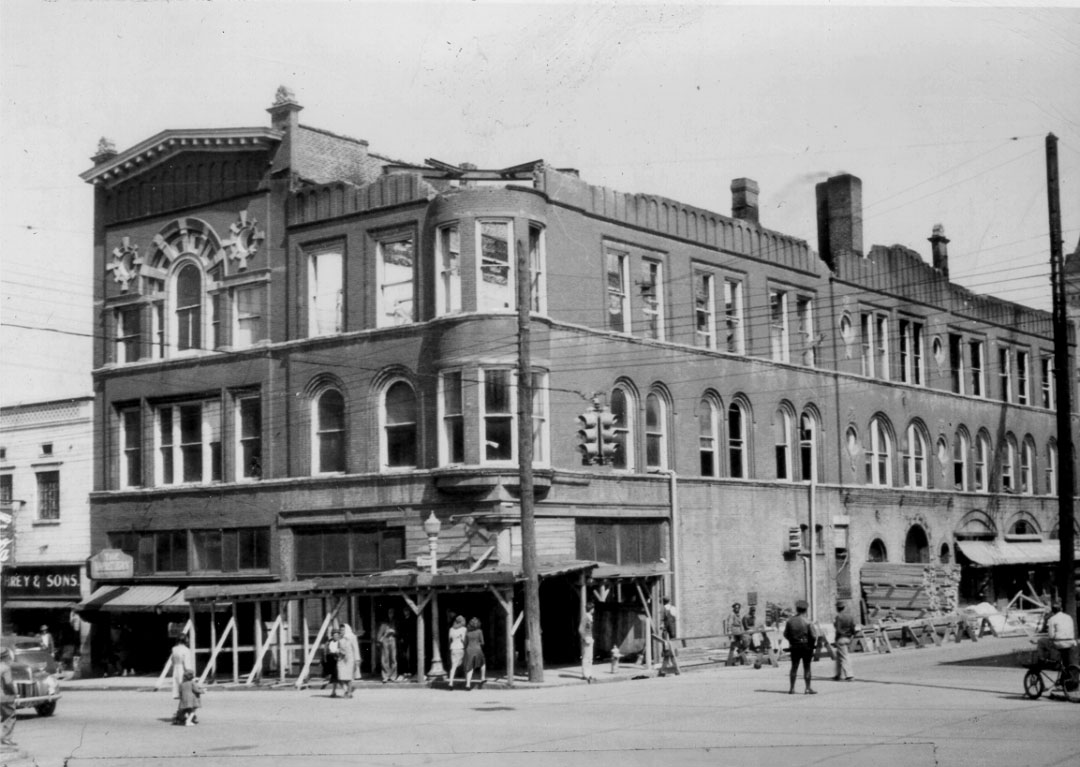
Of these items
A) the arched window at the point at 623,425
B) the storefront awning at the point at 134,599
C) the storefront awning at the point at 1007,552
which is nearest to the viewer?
the arched window at the point at 623,425

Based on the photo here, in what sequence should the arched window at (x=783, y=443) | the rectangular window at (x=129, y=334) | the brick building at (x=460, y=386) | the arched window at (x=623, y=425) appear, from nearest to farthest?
the brick building at (x=460, y=386) < the arched window at (x=623, y=425) < the rectangular window at (x=129, y=334) < the arched window at (x=783, y=443)

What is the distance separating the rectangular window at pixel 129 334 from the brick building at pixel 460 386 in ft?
0.30

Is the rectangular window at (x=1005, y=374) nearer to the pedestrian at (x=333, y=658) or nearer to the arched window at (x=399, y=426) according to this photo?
the arched window at (x=399, y=426)

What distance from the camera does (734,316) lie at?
44.5 meters

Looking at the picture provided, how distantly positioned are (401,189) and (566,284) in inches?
205

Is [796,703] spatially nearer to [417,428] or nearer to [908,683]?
[908,683]

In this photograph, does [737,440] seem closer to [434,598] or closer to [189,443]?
[434,598]

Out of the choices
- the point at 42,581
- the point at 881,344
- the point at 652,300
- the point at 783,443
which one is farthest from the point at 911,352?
the point at 42,581

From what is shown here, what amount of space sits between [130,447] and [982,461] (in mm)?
33564

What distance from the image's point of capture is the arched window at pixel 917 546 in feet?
169

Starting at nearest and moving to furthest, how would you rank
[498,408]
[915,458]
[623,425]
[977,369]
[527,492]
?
1. [527,492]
2. [498,408]
3. [623,425]
4. [915,458]
5. [977,369]

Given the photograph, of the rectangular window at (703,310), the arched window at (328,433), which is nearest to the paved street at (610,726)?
the arched window at (328,433)

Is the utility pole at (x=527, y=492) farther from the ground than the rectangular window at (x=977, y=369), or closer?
closer

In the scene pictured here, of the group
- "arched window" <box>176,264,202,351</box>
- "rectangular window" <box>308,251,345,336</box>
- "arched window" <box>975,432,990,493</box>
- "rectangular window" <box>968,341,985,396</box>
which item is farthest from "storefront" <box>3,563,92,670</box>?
"rectangular window" <box>968,341,985,396</box>
